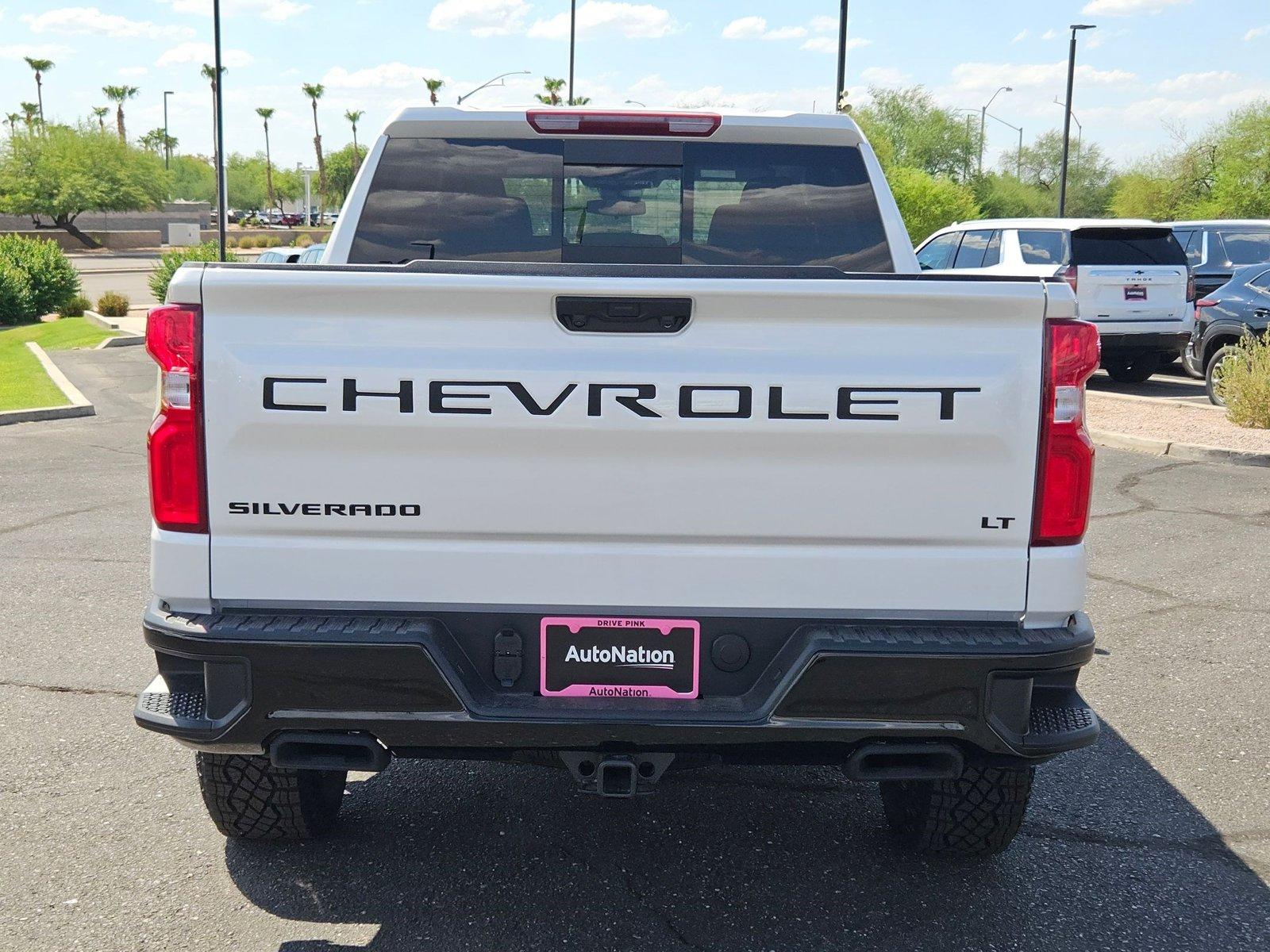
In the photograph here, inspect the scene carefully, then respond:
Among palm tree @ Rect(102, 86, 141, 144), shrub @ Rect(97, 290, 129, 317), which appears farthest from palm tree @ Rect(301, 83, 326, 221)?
shrub @ Rect(97, 290, 129, 317)

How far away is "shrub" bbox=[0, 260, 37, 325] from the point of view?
2740 cm

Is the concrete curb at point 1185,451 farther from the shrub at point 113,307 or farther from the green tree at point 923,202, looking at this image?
the green tree at point 923,202

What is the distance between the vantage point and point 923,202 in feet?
143

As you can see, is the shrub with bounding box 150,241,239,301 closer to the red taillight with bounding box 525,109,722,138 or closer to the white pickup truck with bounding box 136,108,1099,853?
the red taillight with bounding box 525,109,722,138

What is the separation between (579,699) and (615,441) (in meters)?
0.63

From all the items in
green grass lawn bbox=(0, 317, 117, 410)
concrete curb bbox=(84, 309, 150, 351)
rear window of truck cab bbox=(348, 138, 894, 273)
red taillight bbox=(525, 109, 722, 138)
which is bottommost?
green grass lawn bbox=(0, 317, 117, 410)

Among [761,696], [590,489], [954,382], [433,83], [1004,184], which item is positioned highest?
[433,83]

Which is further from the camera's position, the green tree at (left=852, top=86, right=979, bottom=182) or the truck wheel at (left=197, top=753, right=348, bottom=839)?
the green tree at (left=852, top=86, right=979, bottom=182)

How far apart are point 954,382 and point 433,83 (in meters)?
114

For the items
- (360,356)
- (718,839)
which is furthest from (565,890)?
(360,356)

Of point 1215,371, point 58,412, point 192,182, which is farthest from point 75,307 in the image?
point 192,182

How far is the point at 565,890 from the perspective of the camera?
3668 mm

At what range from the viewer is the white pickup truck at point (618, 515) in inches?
117

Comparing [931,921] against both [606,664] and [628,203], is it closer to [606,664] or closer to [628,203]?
[606,664]
